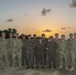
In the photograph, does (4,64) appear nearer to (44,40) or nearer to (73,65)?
(44,40)

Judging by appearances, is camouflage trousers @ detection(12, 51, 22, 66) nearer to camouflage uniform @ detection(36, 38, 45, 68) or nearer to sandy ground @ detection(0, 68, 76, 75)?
sandy ground @ detection(0, 68, 76, 75)

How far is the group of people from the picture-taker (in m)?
17.6

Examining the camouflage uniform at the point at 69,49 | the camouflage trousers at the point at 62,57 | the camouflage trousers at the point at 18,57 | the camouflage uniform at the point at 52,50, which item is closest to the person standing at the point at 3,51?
the camouflage trousers at the point at 18,57

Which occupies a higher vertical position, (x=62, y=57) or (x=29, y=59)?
(x=62, y=57)

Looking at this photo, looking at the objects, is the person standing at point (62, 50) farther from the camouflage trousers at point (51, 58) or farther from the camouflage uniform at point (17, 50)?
the camouflage uniform at point (17, 50)

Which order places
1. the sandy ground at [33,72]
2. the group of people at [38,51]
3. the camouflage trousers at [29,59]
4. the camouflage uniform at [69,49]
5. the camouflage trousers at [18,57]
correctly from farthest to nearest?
the camouflage trousers at [29,59], the camouflage trousers at [18,57], the group of people at [38,51], the camouflage uniform at [69,49], the sandy ground at [33,72]

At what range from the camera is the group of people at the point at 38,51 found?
17.6 m

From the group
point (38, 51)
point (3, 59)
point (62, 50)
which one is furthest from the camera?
point (3, 59)

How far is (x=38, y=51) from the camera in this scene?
17.7m

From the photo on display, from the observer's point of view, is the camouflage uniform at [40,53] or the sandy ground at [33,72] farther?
the camouflage uniform at [40,53]

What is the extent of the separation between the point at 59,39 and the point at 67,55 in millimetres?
1145

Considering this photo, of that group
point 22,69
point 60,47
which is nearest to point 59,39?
point 60,47

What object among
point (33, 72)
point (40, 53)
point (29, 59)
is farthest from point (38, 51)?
point (33, 72)

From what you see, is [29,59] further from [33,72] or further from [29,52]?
[33,72]
